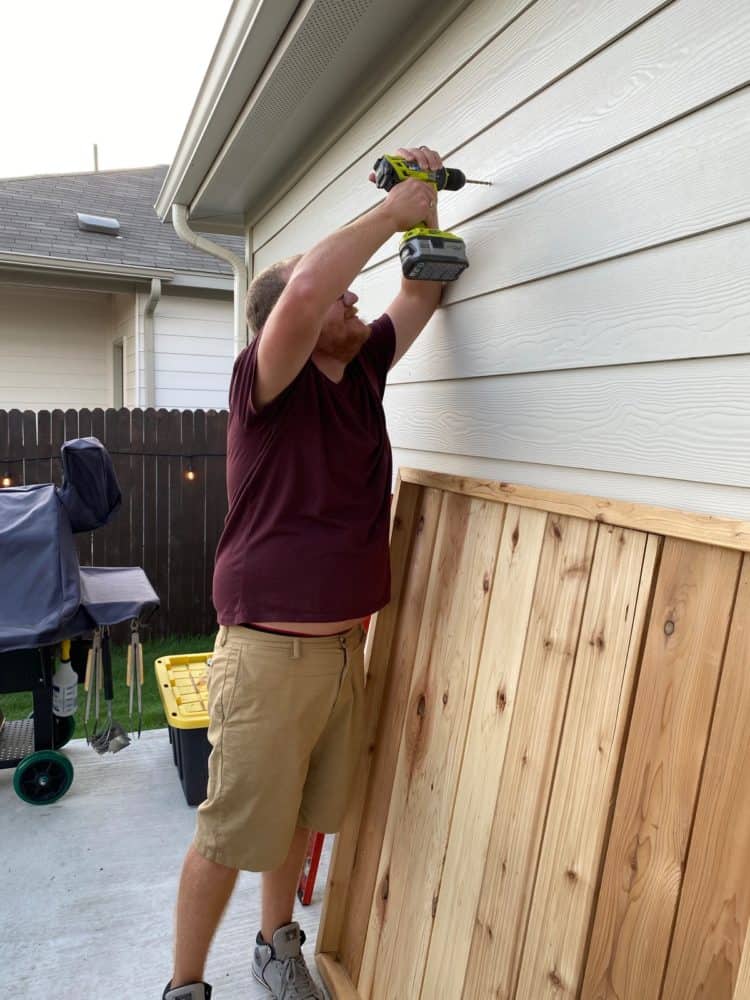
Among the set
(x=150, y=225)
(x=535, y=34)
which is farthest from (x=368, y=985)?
(x=150, y=225)

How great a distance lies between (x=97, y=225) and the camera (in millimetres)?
8930

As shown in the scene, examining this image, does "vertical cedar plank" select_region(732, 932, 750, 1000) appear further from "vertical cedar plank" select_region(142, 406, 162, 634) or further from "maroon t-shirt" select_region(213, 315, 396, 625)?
"vertical cedar plank" select_region(142, 406, 162, 634)

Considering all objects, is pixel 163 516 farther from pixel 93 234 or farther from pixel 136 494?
pixel 93 234

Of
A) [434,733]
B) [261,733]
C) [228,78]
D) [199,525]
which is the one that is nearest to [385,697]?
[434,733]

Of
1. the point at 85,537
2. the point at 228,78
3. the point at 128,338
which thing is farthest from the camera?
the point at 128,338

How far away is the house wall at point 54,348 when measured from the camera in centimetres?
897

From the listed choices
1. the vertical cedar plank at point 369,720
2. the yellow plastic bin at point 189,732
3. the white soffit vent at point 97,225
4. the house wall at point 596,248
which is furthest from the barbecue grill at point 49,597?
the white soffit vent at point 97,225

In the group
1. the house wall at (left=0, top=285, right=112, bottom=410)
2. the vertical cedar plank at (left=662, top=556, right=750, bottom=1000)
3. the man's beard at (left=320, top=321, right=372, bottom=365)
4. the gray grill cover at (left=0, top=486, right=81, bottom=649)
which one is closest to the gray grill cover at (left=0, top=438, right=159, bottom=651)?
the gray grill cover at (left=0, top=486, right=81, bottom=649)

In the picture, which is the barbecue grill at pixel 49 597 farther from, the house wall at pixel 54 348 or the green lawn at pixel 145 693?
the house wall at pixel 54 348

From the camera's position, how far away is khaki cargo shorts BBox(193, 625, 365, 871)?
194 cm

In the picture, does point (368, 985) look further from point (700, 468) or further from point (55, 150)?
point (55, 150)

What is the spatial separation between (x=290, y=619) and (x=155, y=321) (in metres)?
7.41

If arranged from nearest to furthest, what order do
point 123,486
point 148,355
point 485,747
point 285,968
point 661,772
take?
point 661,772
point 485,747
point 285,968
point 123,486
point 148,355

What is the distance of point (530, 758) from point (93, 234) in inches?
357
